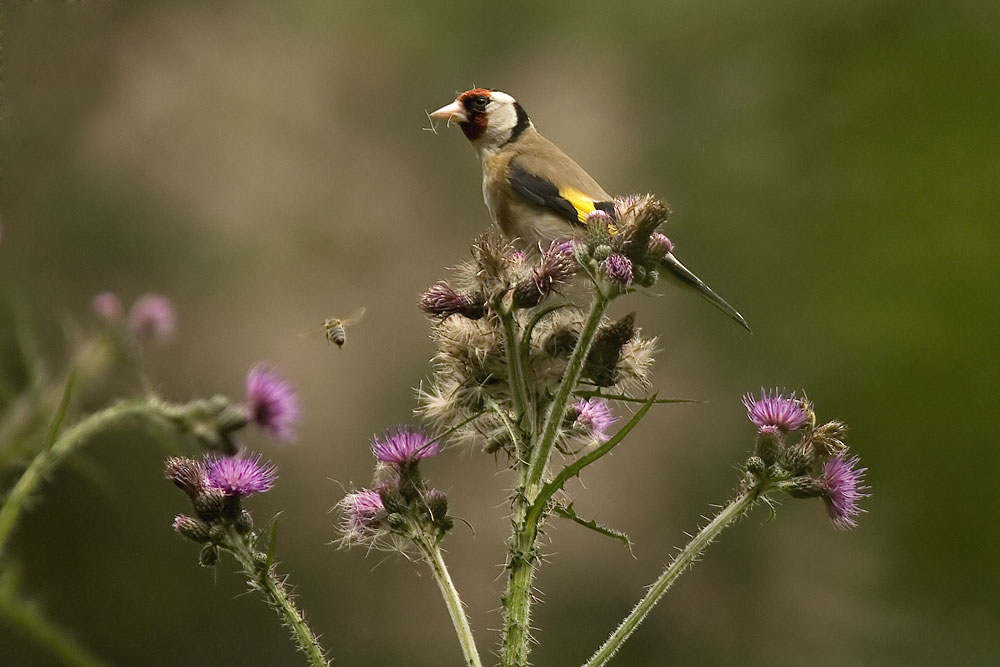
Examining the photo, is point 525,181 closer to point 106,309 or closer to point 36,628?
point 106,309

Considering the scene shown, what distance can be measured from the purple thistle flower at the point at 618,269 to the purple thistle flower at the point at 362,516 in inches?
15.5

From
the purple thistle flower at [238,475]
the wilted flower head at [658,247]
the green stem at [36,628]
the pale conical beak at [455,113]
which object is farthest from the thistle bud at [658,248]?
the pale conical beak at [455,113]

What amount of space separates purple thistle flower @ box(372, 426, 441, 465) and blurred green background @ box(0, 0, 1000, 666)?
96.7 inches

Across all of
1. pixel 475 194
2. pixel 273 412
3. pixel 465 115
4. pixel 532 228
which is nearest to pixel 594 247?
→ pixel 273 412

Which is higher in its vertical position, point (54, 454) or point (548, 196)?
point (548, 196)

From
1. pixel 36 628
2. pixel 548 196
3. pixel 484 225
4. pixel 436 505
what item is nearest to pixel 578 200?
pixel 548 196

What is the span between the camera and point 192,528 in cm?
124

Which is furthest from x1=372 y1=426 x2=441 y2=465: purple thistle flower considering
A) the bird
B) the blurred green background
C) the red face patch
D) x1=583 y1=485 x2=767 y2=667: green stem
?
the blurred green background

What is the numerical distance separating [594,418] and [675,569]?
0.29m

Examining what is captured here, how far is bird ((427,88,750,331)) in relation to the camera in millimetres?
2193

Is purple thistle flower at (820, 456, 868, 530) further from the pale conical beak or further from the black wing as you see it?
the pale conical beak

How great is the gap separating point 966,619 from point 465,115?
2981mm

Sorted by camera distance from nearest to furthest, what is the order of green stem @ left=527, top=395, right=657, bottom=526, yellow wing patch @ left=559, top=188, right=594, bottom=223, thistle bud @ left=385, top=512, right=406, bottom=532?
green stem @ left=527, top=395, right=657, bottom=526, thistle bud @ left=385, top=512, right=406, bottom=532, yellow wing patch @ left=559, top=188, right=594, bottom=223

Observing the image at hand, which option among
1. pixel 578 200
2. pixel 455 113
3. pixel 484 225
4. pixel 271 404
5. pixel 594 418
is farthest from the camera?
pixel 484 225
